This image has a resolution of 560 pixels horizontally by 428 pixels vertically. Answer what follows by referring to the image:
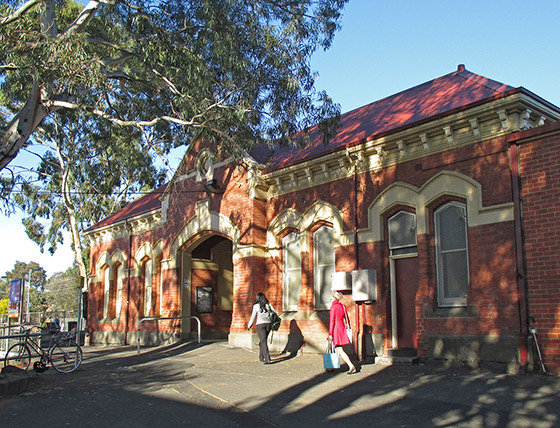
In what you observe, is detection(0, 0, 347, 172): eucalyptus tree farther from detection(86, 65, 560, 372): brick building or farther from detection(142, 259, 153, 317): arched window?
detection(142, 259, 153, 317): arched window

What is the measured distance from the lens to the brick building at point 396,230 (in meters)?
10.1

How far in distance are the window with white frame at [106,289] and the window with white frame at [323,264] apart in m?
12.6

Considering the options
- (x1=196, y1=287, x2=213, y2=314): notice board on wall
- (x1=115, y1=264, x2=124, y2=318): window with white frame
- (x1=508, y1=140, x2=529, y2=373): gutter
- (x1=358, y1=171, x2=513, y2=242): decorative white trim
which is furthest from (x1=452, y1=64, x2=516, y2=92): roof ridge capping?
(x1=115, y1=264, x2=124, y2=318): window with white frame

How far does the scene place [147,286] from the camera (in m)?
21.7

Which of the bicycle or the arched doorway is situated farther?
the arched doorway

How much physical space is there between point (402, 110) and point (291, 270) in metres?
5.32

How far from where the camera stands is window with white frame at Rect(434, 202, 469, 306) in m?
11.3

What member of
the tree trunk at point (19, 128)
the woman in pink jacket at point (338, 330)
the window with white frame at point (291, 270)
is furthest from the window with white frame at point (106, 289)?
the woman in pink jacket at point (338, 330)

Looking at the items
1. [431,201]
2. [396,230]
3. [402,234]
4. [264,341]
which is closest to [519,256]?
→ [431,201]

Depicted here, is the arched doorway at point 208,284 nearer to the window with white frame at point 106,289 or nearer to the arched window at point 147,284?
the arched window at point 147,284

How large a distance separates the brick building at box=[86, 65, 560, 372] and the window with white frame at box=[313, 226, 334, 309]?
0.04 metres

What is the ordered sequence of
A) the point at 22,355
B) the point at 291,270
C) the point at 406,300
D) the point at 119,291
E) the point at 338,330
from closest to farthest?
the point at 338,330 → the point at 406,300 → the point at 22,355 → the point at 291,270 → the point at 119,291

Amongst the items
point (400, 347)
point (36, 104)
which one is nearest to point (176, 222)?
point (36, 104)

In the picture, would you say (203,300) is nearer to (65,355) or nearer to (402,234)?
(65,355)
